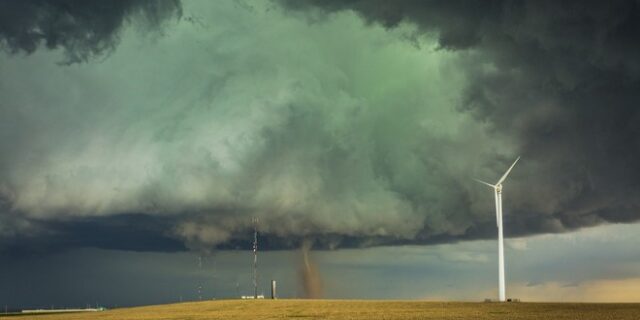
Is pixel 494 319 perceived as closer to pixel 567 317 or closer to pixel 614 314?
pixel 567 317

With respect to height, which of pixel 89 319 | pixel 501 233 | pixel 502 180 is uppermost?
pixel 502 180

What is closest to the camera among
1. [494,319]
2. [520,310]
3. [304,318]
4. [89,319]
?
[494,319]

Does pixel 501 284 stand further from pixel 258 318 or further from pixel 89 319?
pixel 89 319

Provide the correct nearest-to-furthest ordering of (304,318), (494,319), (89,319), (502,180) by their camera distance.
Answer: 1. (494,319)
2. (304,318)
3. (89,319)
4. (502,180)

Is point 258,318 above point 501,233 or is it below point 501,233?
below

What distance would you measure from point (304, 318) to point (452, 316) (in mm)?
24522

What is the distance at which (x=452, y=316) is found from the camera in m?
124

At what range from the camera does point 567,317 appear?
121062mm

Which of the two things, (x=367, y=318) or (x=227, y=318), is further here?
(x=227, y=318)

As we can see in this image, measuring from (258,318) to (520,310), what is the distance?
164ft

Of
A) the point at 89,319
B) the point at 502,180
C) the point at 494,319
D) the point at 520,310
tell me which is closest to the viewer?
the point at 494,319

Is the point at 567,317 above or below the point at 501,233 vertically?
below

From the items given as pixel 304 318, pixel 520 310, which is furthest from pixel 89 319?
pixel 520 310

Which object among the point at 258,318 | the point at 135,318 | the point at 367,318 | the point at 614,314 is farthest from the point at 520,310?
the point at 135,318
